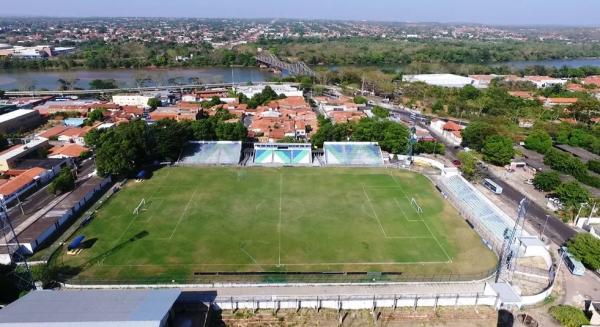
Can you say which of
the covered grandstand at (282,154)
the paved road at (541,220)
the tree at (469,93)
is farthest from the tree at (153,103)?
the tree at (469,93)

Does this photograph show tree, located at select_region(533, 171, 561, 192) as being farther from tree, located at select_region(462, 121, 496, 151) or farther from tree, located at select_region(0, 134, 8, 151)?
tree, located at select_region(0, 134, 8, 151)

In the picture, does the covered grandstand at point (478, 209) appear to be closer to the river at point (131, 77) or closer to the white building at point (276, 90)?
the white building at point (276, 90)

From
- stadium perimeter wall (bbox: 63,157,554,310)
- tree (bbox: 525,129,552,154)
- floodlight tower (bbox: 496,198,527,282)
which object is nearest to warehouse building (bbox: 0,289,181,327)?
stadium perimeter wall (bbox: 63,157,554,310)

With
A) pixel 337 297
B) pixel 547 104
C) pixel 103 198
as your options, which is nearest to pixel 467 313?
pixel 337 297

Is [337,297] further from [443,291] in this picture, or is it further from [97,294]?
[97,294]

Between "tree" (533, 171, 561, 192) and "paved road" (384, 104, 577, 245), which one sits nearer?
"paved road" (384, 104, 577, 245)

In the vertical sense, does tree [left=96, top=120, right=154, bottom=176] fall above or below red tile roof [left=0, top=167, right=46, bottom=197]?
above

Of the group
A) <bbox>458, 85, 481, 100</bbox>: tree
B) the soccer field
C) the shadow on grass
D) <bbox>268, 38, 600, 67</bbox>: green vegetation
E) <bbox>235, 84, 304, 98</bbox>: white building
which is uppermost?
<bbox>268, 38, 600, 67</bbox>: green vegetation

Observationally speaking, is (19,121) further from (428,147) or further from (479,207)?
(479,207)
